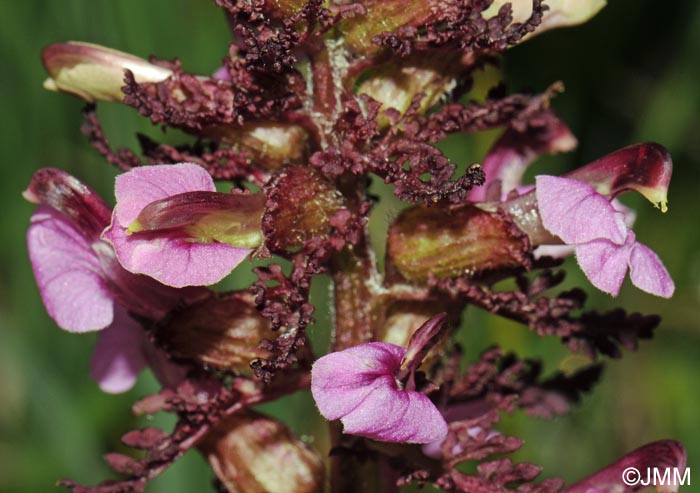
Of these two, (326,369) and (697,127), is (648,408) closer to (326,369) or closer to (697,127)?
(697,127)

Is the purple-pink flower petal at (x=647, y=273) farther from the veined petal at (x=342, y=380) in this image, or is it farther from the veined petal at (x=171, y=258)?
the veined petal at (x=171, y=258)

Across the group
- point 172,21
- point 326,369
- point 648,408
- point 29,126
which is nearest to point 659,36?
point 648,408

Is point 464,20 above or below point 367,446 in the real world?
above

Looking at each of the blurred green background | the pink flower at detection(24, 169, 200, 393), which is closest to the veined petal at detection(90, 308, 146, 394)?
the pink flower at detection(24, 169, 200, 393)

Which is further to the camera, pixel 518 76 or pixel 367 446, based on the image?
pixel 518 76

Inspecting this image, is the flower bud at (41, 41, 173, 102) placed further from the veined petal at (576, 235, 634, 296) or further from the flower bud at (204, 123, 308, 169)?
the veined petal at (576, 235, 634, 296)

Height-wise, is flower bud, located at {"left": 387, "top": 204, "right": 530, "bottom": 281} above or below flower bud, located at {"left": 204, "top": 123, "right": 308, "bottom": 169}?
below

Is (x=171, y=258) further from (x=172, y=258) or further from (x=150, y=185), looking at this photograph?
(x=150, y=185)
